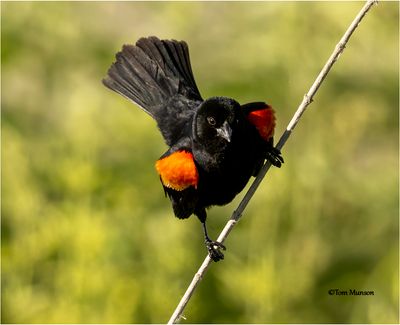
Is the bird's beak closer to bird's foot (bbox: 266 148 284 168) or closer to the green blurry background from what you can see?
bird's foot (bbox: 266 148 284 168)

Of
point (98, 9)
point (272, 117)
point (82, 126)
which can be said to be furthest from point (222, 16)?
point (98, 9)

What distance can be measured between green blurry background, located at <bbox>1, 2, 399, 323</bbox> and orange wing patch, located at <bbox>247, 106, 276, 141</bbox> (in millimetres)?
484

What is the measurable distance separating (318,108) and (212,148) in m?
0.84

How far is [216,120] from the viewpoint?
3.69 m

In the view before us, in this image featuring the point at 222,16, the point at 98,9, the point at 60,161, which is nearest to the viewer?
the point at 60,161

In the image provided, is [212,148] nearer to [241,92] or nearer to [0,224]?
[241,92]

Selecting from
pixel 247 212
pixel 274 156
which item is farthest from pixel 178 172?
pixel 247 212

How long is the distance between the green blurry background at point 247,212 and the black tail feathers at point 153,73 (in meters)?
0.21

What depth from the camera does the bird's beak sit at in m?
3.59

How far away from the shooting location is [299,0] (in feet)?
14.5

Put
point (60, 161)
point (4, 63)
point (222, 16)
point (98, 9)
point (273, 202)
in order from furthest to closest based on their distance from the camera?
point (98, 9), point (222, 16), point (4, 63), point (60, 161), point (273, 202)

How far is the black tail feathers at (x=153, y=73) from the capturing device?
429 cm
